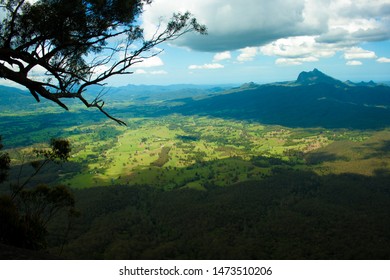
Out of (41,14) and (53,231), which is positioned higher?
(41,14)

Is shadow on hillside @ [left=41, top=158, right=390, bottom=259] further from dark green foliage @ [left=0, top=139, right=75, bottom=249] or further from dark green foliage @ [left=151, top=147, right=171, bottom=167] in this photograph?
dark green foliage @ [left=0, top=139, right=75, bottom=249]

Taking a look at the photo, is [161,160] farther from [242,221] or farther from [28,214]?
[28,214]

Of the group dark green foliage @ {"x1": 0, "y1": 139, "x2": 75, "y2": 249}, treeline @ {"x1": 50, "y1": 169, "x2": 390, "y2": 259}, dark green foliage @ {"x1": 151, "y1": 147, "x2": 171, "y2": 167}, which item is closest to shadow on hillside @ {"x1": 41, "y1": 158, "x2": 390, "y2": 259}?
treeline @ {"x1": 50, "y1": 169, "x2": 390, "y2": 259}

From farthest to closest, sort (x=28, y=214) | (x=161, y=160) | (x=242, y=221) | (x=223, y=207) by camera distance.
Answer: (x=161, y=160), (x=223, y=207), (x=242, y=221), (x=28, y=214)

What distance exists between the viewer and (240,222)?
9244 centimetres

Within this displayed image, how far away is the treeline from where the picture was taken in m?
71.0

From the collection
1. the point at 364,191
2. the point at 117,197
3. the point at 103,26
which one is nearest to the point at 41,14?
the point at 103,26

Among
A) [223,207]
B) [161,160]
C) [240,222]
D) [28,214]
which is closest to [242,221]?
[240,222]

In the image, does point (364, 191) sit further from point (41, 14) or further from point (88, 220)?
point (41, 14)

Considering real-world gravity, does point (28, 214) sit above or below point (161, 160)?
above

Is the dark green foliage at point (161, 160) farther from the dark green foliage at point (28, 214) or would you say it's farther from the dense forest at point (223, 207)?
the dark green foliage at point (28, 214)

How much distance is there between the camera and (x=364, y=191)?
119 meters

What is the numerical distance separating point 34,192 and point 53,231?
68.4m

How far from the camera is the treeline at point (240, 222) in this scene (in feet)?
233
